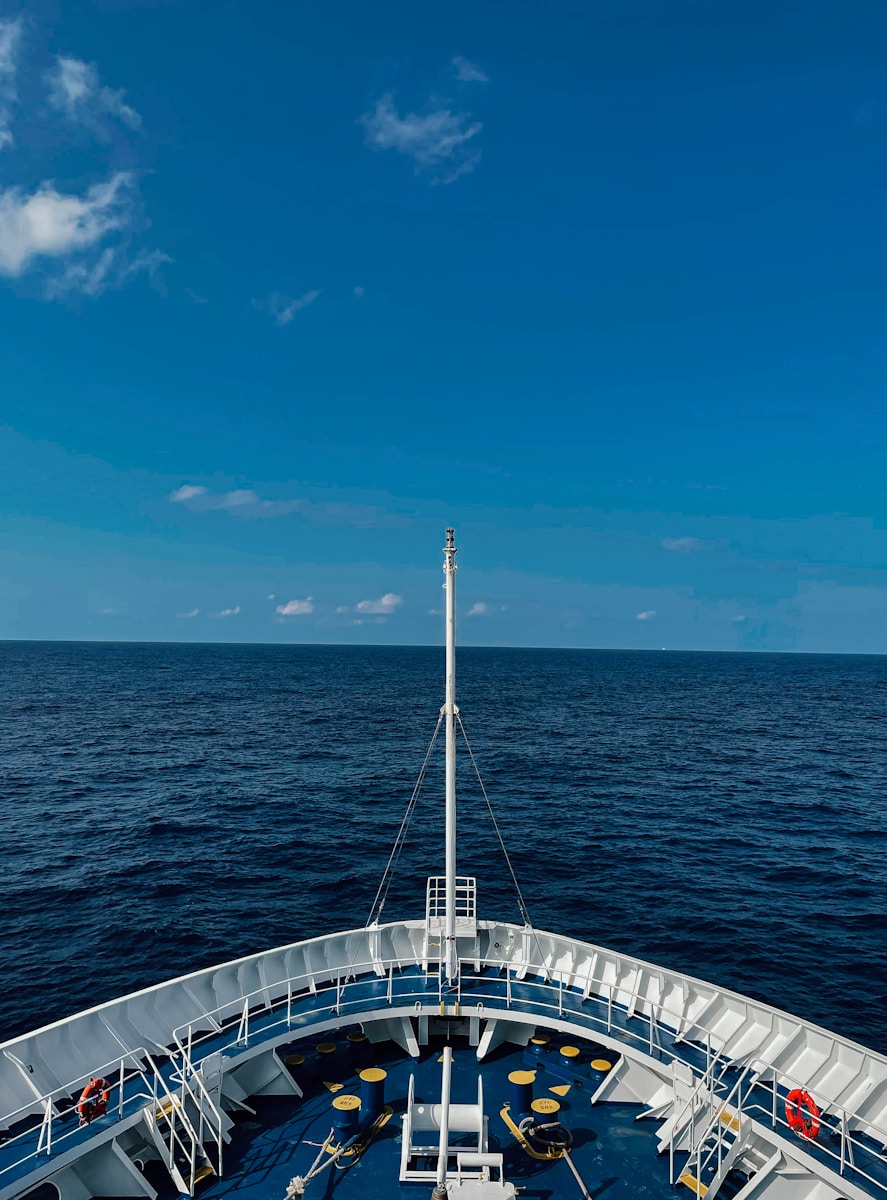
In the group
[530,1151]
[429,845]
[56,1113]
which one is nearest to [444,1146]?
[530,1151]

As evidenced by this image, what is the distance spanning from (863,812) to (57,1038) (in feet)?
221

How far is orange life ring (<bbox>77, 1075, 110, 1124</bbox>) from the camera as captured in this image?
15.0 meters

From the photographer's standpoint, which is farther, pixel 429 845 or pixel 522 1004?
pixel 429 845

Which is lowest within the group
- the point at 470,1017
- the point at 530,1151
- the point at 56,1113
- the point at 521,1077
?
the point at 530,1151

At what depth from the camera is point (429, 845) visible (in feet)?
187

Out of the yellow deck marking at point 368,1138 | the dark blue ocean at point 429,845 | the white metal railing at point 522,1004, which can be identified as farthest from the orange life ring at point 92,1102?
the dark blue ocean at point 429,845

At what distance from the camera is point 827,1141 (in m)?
15.2

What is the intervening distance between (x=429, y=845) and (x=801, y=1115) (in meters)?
43.0

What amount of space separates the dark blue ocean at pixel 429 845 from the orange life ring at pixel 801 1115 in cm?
1983

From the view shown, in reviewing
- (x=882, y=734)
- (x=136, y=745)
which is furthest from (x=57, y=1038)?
(x=882, y=734)

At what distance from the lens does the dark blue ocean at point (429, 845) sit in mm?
38531

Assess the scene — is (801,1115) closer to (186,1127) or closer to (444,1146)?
(444,1146)

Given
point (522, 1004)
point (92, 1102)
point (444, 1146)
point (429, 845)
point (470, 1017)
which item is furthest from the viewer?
point (429, 845)

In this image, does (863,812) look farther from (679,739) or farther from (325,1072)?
(325,1072)
